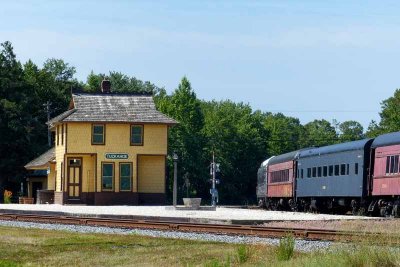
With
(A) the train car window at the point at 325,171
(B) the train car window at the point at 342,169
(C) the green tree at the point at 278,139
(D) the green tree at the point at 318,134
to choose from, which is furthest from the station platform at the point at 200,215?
(C) the green tree at the point at 278,139

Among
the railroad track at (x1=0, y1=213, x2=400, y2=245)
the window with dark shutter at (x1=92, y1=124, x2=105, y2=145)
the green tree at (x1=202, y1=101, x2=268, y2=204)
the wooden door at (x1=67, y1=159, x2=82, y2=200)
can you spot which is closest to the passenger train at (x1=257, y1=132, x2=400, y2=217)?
the railroad track at (x1=0, y1=213, x2=400, y2=245)

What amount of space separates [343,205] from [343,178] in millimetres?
1900

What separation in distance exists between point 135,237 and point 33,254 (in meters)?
4.58

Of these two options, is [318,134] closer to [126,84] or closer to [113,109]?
[126,84]

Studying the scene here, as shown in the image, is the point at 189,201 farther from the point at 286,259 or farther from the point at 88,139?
the point at 286,259

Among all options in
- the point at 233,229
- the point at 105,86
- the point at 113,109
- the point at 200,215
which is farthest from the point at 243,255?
the point at 105,86

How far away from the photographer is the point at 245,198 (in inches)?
4109

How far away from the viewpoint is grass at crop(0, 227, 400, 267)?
15.6 meters

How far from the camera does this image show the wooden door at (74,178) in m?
63.9

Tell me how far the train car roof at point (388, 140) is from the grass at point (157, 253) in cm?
1341

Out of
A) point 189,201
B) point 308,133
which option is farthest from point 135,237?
point 308,133

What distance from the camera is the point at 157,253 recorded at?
20.4m

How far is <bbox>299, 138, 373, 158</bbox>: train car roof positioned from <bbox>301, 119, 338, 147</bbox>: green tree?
200ft

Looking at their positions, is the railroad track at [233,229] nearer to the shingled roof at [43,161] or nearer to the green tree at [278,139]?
the shingled roof at [43,161]
